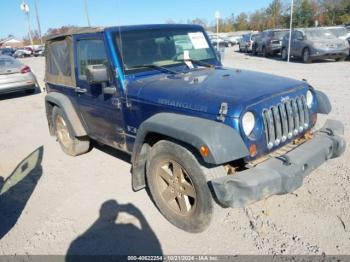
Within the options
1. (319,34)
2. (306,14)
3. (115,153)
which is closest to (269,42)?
(319,34)

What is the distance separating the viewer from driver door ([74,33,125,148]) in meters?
4.02

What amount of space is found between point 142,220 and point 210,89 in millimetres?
1573

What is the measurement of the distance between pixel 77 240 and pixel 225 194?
63.9 inches

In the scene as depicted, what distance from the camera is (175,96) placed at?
130 inches

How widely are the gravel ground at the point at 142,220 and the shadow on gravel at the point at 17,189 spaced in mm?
29

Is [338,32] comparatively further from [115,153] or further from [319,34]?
[115,153]

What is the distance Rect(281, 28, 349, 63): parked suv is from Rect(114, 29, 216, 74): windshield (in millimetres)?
13361

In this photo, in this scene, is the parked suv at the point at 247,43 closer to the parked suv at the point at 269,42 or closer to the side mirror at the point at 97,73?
the parked suv at the point at 269,42

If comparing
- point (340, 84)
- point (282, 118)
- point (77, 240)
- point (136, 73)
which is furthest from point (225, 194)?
point (340, 84)

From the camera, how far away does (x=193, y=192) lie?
10.3ft

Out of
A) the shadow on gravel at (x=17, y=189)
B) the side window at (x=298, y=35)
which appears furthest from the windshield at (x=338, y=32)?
the shadow on gravel at (x=17, y=189)

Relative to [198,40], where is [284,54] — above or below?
below

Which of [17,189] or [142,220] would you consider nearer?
[142,220]

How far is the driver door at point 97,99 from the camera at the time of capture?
4020 millimetres
